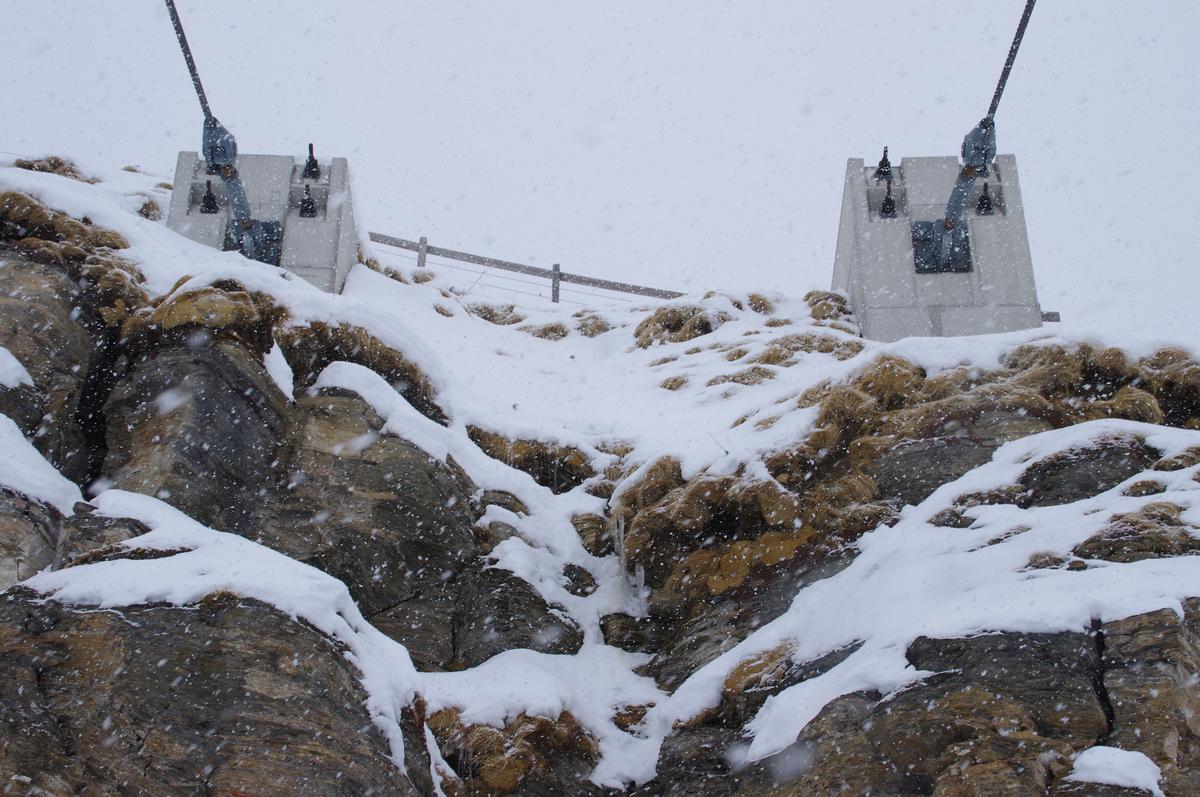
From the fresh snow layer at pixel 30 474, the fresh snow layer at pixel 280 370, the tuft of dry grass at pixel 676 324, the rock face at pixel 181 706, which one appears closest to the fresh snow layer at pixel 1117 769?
the rock face at pixel 181 706

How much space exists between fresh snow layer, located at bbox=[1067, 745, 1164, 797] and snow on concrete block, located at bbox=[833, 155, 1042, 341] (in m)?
→ 10.5

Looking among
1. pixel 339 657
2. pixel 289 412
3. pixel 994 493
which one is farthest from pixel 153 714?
pixel 994 493

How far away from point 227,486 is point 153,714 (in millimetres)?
3082

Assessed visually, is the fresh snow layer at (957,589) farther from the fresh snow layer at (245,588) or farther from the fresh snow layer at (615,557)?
the fresh snow layer at (245,588)

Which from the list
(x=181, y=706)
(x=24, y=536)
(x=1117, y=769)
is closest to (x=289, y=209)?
(x=24, y=536)

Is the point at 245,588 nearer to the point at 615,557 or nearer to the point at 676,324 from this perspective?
the point at 615,557

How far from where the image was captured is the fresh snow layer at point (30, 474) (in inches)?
297

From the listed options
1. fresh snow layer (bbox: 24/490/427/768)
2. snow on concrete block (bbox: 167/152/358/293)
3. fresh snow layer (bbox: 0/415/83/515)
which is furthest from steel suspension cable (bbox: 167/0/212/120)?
fresh snow layer (bbox: 24/490/427/768)

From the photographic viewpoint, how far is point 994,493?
25.6 ft

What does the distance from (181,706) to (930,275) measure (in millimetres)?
12702

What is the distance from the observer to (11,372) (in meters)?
8.51

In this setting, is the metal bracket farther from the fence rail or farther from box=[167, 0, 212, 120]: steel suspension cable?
box=[167, 0, 212, 120]: steel suspension cable

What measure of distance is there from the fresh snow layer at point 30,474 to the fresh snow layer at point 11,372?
0.38 m

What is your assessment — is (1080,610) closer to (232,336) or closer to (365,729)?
(365,729)
